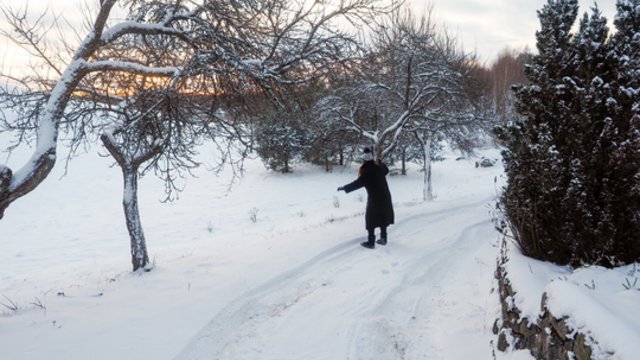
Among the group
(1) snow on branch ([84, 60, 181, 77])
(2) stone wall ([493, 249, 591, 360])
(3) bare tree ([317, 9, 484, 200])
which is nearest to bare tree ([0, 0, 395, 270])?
(1) snow on branch ([84, 60, 181, 77])

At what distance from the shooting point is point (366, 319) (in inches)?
174

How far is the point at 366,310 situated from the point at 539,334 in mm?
2042

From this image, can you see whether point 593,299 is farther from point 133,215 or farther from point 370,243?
point 133,215

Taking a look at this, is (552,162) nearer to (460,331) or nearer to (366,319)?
(460,331)

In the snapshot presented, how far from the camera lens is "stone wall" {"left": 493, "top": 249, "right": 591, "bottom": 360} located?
246cm

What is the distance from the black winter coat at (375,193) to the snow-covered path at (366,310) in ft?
1.77

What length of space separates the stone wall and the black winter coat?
3.24 metres

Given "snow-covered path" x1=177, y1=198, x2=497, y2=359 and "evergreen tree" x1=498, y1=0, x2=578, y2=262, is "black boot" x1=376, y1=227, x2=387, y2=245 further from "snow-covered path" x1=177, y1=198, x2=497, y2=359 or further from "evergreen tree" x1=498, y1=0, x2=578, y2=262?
"evergreen tree" x1=498, y1=0, x2=578, y2=262

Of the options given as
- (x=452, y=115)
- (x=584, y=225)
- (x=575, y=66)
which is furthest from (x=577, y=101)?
(x=452, y=115)

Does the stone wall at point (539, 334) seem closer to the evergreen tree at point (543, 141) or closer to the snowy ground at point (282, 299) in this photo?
the snowy ground at point (282, 299)

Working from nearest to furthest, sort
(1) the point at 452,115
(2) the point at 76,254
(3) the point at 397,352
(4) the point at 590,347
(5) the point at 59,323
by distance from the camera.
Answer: (4) the point at 590,347, (3) the point at 397,352, (5) the point at 59,323, (2) the point at 76,254, (1) the point at 452,115

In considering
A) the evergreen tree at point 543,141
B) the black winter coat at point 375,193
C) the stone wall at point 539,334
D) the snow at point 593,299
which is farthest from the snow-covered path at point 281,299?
the evergreen tree at point 543,141

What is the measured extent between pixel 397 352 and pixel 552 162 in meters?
2.41

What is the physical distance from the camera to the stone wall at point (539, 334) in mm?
2463
